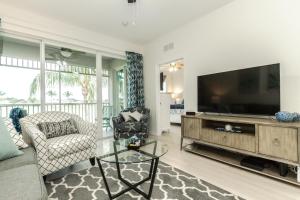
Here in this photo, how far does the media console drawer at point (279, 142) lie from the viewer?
5.69ft

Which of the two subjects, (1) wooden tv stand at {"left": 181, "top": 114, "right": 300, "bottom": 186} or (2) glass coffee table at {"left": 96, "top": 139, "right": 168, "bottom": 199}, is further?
(1) wooden tv stand at {"left": 181, "top": 114, "right": 300, "bottom": 186}

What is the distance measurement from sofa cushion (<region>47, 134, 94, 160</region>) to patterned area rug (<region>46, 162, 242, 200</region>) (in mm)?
324

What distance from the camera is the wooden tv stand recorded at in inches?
69.5

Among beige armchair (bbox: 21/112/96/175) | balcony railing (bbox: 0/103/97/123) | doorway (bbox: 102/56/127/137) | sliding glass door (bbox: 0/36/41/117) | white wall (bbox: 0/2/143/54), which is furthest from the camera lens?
doorway (bbox: 102/56/127/137)

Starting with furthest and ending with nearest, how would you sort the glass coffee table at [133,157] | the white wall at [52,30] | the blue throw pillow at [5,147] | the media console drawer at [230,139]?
the white wall at [52,30], the media console drawer at [230,139], the glass coffee table at [133,157], the blue throw pillow at [5,147]

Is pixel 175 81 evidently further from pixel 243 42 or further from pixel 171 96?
pixel 243 42

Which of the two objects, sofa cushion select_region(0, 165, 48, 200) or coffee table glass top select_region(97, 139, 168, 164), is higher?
sofa cushion select_region(0, 165, 48, 200)

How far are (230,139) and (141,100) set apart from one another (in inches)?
107

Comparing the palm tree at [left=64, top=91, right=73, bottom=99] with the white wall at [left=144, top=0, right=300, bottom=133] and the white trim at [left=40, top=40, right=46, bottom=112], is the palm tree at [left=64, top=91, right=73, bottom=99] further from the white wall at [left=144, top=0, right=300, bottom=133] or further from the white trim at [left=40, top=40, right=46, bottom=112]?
the white wall at [left=144, top=0, right=300, bottom=133]

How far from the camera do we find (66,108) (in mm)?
3801

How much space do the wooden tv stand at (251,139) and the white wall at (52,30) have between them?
2.73m

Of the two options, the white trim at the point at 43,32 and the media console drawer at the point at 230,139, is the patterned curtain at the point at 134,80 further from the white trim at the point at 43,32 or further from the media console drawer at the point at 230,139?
the media console drawer at the point at 230,139

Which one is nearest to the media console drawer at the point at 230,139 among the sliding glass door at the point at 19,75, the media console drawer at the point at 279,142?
the media console drawer at the point at 279,142

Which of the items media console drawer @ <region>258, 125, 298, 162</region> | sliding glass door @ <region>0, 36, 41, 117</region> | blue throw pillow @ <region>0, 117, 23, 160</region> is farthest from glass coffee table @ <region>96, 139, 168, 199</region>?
sliding glass door @ <region>0, 36, 41, 117</region>
